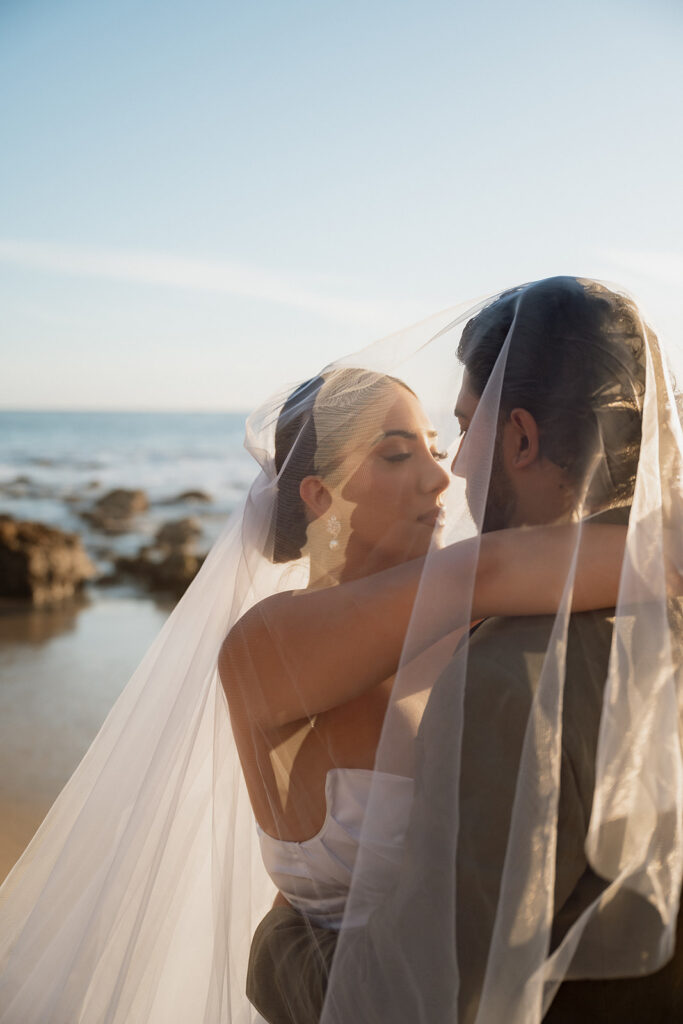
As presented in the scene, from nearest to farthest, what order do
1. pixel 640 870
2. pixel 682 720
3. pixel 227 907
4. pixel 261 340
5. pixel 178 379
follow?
1. pixel 640 870
2. pixel 682 720
3. pixel 227 907
4. pixel 261 340
5. pixel 178 379

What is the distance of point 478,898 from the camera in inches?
48.8

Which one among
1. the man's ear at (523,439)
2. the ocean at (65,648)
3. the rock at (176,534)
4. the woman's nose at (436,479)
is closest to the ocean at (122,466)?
the ocean at (65,648)

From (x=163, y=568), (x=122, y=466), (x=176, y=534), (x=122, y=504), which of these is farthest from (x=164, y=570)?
(x=122, y=466)

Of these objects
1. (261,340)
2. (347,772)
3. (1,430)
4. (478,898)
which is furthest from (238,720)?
(1,430)

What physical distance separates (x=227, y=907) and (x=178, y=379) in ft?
124

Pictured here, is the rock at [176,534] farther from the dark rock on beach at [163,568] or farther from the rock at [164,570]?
the rock at [164,570]

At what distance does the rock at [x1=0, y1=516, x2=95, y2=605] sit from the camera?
7.76m

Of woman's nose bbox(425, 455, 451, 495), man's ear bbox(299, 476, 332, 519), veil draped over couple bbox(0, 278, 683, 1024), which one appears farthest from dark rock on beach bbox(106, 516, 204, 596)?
woman's nose bbox(425, 455, 451, 495)

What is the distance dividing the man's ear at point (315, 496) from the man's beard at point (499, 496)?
31 centimetres

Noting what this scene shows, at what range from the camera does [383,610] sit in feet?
4.70

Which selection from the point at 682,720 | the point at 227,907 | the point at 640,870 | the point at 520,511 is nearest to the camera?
the point at 640,870

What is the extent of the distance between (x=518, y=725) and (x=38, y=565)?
287 inches

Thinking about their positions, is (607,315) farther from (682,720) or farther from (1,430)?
(1,430)

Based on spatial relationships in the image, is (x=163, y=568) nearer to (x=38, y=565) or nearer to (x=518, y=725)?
(x=38, y=565)
